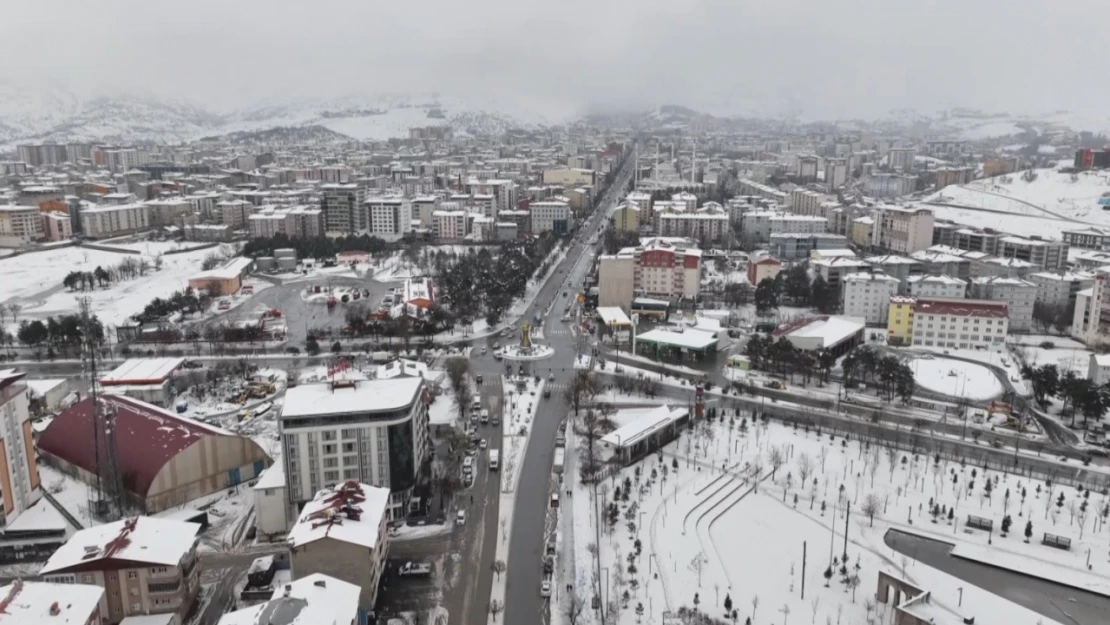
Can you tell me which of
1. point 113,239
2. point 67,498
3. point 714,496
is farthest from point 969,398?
point 113,239

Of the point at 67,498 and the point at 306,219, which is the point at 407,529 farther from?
the point at 306,219

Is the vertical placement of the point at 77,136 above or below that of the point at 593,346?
above

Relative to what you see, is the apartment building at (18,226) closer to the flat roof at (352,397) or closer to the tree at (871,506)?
the flat roof at (352,397)

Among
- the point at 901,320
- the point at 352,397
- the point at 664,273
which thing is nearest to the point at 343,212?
the point at 664,273

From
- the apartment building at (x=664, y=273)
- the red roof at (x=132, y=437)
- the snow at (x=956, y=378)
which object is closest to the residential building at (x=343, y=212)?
the apartment building at (x=664, y=273)

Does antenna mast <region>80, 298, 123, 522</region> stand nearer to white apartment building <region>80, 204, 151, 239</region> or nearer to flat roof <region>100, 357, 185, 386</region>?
flat roof <region>100, 357, 185, 386</region>

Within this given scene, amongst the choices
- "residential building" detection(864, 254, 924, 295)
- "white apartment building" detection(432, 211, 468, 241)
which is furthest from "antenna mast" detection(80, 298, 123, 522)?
"white apartment building" detection(432, 211, 468, 241)
